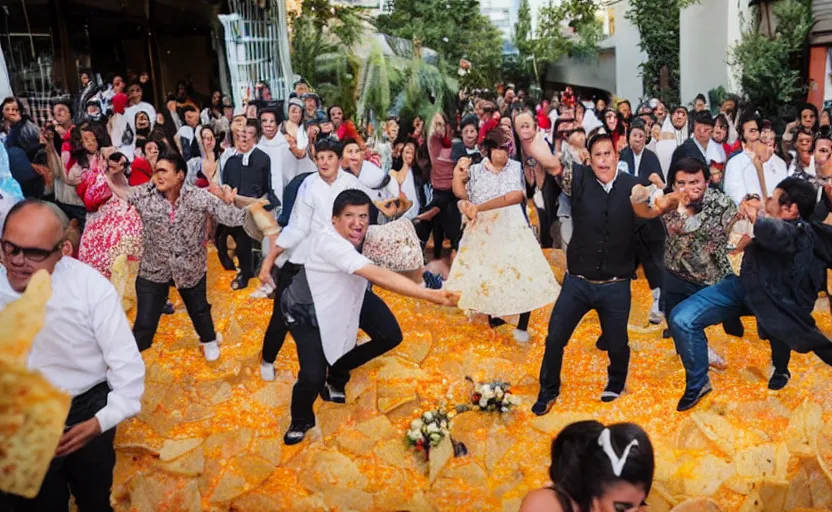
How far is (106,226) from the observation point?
5.09 m

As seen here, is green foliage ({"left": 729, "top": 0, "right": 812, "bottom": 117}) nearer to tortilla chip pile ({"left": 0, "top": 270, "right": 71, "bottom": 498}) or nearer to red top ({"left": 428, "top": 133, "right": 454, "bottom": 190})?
red top ({"left": 428, "top": 133, "right": 454, "bottom": 190})

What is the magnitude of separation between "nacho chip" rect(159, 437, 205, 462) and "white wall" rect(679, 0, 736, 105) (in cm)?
1184

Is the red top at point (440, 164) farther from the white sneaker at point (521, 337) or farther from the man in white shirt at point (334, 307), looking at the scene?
the man in white shirt at point (334, 307)

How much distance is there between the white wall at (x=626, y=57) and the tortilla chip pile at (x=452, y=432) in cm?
1530

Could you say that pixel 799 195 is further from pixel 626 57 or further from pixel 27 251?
pixel 626 57

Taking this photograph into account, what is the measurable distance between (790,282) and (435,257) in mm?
3332

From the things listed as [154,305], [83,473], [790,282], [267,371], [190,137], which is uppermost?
[190,137]

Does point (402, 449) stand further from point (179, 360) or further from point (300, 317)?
point (179, 360)

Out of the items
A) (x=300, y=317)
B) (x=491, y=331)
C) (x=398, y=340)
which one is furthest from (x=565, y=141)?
(x=300, y=317)

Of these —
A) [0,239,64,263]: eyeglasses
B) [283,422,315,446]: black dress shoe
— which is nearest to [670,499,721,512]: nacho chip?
[283,422,315,446]: black dress shoe

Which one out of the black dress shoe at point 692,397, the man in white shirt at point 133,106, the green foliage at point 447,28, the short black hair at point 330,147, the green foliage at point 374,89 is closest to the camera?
the black dress shoe at point 692,397

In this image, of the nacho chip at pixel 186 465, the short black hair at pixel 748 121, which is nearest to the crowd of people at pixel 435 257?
the short black hair at pixel 748 121

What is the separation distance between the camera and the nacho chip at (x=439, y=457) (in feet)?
12.7

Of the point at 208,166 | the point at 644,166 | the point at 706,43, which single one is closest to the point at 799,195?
the point at 644,166
